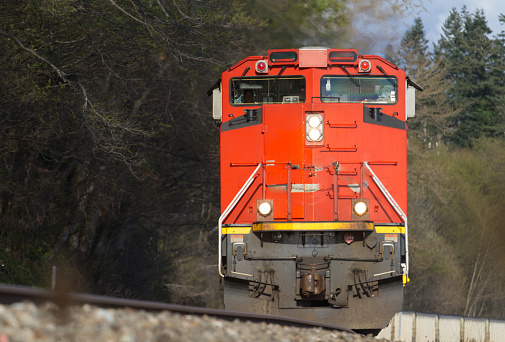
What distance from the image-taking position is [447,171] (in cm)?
3294

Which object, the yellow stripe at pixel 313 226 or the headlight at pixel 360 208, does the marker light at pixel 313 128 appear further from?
the yellow stripe at pixel 313 226

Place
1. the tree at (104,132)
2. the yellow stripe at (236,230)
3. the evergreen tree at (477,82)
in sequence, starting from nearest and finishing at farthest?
the yellow stripe at (236,230), the tree at (104,132), the evergreen tree at (477,82)

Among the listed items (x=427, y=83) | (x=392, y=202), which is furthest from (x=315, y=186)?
(x=427, y=83)

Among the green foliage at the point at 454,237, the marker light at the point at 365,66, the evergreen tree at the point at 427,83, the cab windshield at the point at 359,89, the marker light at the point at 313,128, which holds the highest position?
the evergreen tree at the point at 427,83

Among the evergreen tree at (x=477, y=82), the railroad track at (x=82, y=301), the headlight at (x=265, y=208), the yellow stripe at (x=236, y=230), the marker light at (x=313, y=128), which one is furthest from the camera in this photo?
the evergreen tree at (x=477, y=82)

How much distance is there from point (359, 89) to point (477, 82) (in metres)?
47.1

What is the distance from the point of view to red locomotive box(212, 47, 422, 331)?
9359 mm

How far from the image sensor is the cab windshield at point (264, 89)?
10500 mm

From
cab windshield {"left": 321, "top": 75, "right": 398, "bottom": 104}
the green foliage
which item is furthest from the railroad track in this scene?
the green foliage

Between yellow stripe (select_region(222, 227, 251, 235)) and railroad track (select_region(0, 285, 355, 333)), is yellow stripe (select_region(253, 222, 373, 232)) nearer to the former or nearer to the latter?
yellow stripe (select_region(222, 227, 251, 235))

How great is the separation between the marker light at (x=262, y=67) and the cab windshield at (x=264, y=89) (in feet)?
0.43

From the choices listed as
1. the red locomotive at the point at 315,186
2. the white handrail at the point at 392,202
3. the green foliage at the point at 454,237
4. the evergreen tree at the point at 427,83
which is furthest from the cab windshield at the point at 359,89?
the green foliage at the point at 454,237

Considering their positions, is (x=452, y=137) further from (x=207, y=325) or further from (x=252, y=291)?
(x=207, y=325)

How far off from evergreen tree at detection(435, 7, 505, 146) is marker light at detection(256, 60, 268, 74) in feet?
141
